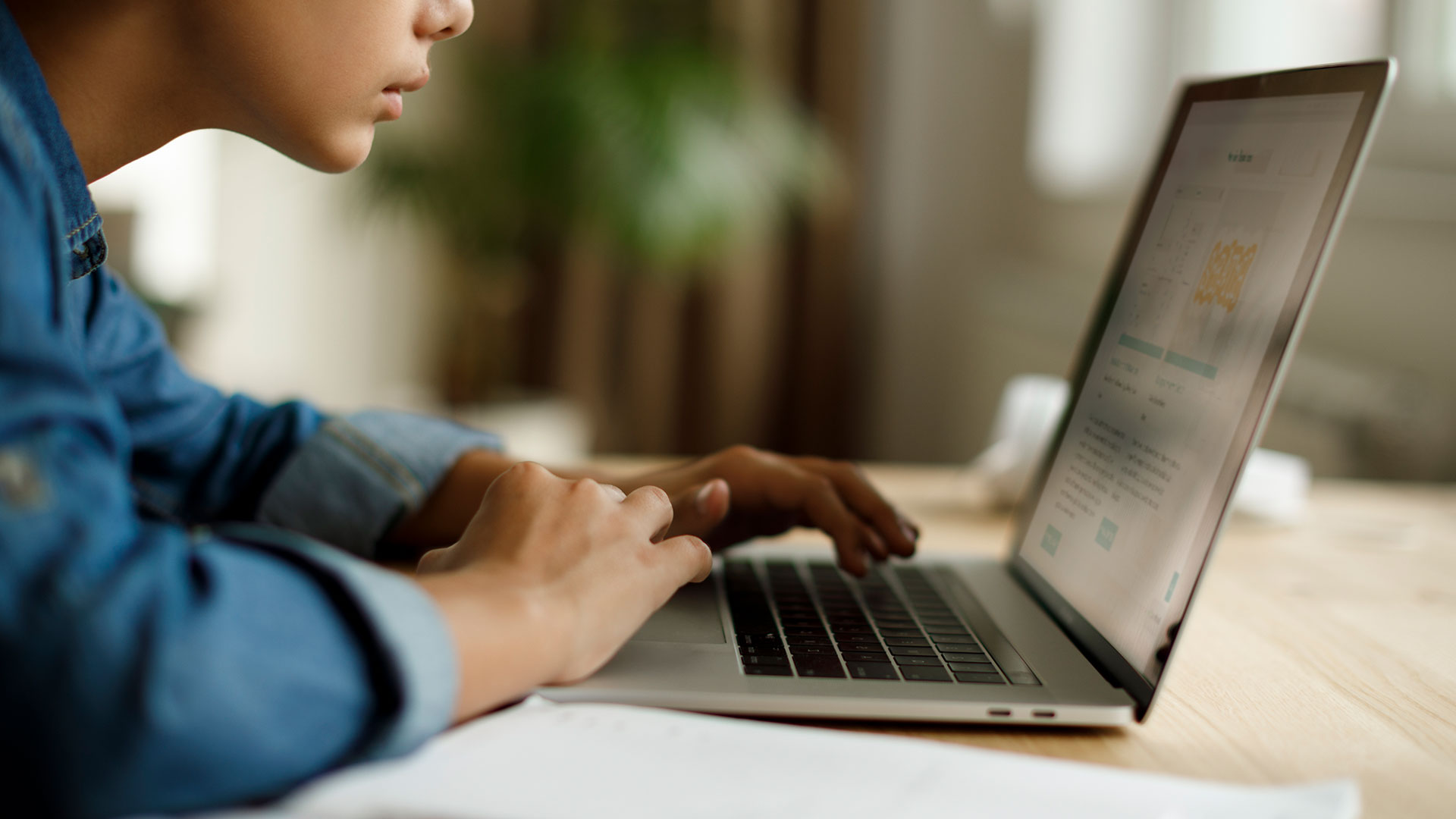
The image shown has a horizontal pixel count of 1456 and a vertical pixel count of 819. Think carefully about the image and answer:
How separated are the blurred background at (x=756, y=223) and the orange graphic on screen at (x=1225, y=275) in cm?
122

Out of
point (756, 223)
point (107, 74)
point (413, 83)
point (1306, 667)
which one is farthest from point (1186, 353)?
point (756, 223)

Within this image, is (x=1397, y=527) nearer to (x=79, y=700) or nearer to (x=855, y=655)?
(x=855, y=655)

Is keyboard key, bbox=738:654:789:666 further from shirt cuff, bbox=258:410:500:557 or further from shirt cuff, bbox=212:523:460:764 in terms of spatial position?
shirt cuff, bbox=258:410:500:557

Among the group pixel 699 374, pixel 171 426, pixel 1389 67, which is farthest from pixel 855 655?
pixel 699 374

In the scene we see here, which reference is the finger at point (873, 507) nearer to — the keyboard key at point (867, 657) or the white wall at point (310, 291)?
the keyboard key at point (867, 657)

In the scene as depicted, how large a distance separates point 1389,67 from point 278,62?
506mm

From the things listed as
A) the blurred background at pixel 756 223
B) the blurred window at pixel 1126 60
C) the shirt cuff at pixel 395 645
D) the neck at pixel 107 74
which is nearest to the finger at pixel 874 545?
the shirt cuff at pixel 395 645

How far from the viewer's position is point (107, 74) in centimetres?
56

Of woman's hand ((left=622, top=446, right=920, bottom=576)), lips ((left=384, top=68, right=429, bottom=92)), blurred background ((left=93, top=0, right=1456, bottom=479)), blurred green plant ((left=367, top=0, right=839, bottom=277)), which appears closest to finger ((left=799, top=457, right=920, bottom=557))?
woman's hand ((left=622, top=446, right=920, bottom=576))

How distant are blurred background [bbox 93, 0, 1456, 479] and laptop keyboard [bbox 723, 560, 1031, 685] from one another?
1.22 m

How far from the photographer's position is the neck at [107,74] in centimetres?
53

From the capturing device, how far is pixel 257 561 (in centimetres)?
35

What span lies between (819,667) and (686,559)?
0.08m

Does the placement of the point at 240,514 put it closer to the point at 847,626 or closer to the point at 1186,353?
the point at 847,626
